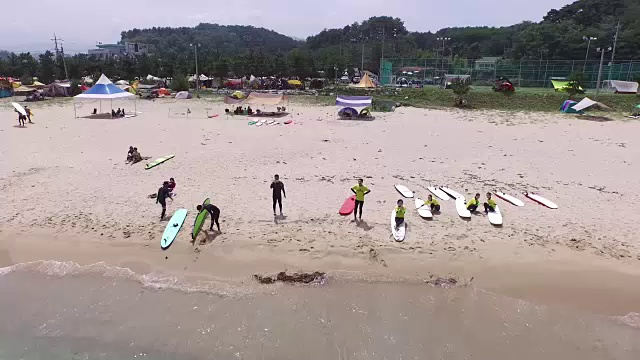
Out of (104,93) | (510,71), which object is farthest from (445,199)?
(510,71)

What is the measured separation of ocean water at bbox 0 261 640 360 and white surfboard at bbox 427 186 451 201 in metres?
4.28

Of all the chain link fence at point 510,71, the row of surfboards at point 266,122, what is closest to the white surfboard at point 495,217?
the row of surfboards at point 266,122

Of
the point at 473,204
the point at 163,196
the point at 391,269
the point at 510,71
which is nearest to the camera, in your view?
the point at 391,269

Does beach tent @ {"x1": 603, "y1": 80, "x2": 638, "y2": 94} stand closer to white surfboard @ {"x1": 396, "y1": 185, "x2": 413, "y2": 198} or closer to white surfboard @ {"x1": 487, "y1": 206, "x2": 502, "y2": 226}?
white surfboard @ {"x1": 396, "y1": 185, "x2": 413, "y2": 198}

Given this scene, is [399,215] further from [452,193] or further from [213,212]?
[213,212]

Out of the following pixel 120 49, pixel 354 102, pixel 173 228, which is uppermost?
pixel 120 49

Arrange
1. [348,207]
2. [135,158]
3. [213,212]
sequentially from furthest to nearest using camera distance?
1. [135,158]
2. [348,207]
3. [213,212]

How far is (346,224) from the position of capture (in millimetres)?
10148

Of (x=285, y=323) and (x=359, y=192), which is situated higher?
(x=359, y=192)

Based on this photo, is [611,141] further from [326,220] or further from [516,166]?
[326,220]

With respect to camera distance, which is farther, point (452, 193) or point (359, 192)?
point (452, 193)

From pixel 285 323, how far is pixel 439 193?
6.98m

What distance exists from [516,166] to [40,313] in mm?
14950

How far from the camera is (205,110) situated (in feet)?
104
